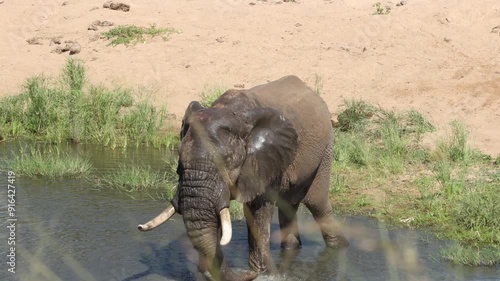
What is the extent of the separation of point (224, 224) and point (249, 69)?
27.6 ft

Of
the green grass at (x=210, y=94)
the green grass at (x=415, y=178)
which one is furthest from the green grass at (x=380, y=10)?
the green grass at (x=415, y=178)

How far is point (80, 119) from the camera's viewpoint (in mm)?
10758

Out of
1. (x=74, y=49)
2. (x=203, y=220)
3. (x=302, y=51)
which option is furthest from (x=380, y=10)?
(x=203, y=220)

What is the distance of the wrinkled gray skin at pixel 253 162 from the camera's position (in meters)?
5.20

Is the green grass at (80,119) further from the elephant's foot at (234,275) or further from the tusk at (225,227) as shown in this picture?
the tusk at (225,227)

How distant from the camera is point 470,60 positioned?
1286 cm

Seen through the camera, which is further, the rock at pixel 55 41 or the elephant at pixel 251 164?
the rock at pixel 55 41

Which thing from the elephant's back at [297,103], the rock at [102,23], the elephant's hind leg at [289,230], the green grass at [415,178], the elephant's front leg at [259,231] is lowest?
the rock at [102,23]

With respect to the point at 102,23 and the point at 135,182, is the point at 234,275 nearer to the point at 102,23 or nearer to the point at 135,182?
the point at 135,182

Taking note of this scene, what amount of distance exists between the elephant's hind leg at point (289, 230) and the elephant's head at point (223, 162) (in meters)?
1.13

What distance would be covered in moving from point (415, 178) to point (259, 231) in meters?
3.45

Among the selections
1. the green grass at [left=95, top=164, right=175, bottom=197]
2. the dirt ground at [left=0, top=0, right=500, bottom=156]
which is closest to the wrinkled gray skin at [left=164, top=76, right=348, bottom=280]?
the green grass at [left=95, top=164, right=175, bottom=197]

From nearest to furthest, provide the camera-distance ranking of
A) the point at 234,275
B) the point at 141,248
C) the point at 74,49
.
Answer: the point at 234,275, the point at 141,248, the point at 74,49

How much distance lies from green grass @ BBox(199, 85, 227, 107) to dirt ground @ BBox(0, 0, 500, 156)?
261 mm
